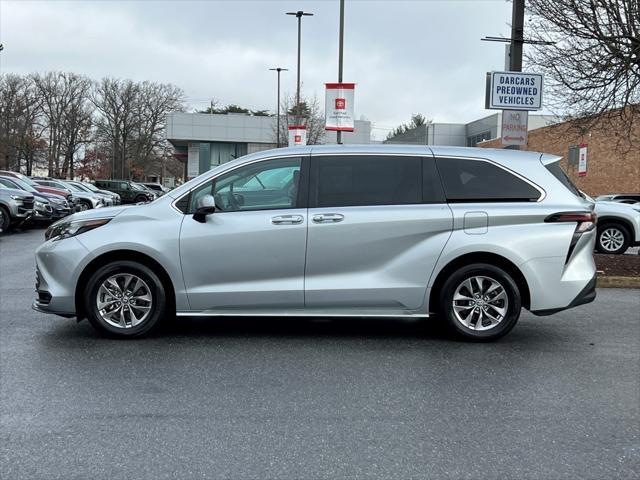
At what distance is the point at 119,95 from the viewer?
79938 mm

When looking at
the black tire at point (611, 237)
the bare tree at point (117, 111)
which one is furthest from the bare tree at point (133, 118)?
the black tire at point (611, 237)

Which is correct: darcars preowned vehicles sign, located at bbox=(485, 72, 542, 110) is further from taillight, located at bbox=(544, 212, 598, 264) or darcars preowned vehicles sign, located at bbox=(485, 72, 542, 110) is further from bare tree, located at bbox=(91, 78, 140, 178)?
bare tree, located at bbox=(91, 78, 140, 178)

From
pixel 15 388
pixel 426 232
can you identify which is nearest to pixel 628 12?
pixel 426 232

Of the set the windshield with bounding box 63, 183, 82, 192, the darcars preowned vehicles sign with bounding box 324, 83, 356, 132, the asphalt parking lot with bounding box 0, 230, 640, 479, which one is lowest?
the asphalt parking lot with bounding box 0, 230, 640, 479

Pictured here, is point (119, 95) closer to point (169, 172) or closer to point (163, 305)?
point (169, 172)

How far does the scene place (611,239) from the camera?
13.8 metres

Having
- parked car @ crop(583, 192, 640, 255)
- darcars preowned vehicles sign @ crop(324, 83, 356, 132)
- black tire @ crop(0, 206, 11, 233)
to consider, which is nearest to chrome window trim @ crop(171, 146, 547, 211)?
parked car @ crop(583, 192, 640, 255)

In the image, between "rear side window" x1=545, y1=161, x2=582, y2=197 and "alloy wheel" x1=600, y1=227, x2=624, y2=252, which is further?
"alloy wheel" x1=600, y1=227, x2=624, y2=252

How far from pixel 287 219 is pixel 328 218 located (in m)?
0.38

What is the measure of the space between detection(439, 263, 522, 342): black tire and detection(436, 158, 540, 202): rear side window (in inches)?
26.4

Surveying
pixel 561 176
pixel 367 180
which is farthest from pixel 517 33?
pixel 367 180

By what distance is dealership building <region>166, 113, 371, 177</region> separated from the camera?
55.8m

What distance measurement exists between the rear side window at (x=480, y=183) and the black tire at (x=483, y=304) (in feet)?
2.20

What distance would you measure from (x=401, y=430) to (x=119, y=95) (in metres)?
82.3
